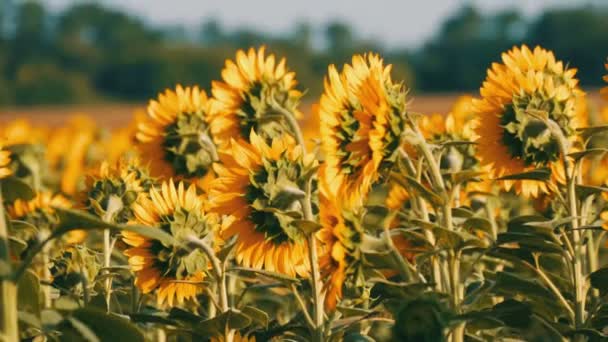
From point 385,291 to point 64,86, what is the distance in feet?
138

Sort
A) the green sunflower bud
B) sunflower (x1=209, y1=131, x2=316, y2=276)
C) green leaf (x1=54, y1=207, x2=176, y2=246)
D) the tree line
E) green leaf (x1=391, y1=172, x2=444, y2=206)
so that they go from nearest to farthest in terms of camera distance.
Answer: green leaf (x1=54, y1=207, x2=176, y2=246), green leaf (x1=391, y1=172, x2=444, y2=206), sunflower (x1=209, y1=131, x2=316, y2=276), the green sunflower bud, the tree line

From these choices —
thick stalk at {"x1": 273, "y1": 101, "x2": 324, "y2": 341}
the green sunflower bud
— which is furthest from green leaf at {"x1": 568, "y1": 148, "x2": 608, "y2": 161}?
the green sunflower bud

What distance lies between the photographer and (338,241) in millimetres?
1682

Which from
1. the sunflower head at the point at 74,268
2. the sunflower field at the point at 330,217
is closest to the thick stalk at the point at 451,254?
the sunflower field at the point at 330,217

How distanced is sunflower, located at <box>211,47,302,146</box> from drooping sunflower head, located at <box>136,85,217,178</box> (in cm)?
11

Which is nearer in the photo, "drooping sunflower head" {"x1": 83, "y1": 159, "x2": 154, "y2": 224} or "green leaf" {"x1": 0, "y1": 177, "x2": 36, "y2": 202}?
"green leaf" {"x1": 0, "y1": 177, "x2": 36, "y2": 202}

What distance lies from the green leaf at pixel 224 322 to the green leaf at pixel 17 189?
42 cm

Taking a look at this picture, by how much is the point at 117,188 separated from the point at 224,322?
65 cm

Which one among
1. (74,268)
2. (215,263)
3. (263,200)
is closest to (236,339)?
(215,263)

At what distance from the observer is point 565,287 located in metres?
2.27

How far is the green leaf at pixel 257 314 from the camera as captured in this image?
2.01 metres

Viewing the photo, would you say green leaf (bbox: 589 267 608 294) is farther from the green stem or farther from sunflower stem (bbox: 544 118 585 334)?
the green stem

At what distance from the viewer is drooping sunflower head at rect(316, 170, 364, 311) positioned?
166cm

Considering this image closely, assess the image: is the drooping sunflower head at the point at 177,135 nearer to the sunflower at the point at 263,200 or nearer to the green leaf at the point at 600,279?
the sunflower at the point at 263,200
